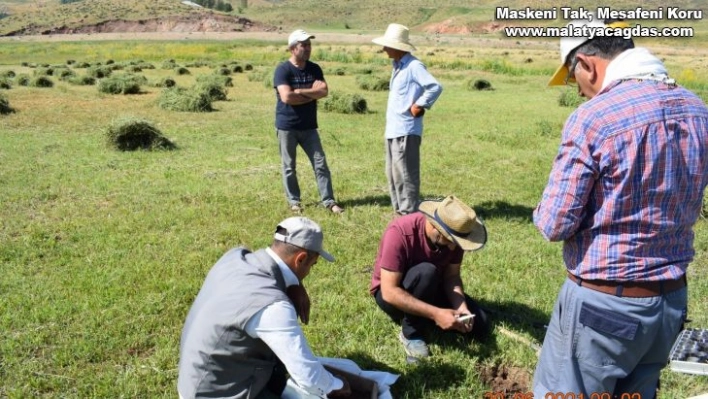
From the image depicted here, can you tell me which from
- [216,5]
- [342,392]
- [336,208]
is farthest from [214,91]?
[216,5]

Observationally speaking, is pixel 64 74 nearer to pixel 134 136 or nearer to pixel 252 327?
pixel 134 136

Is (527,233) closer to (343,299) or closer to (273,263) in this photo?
(343,299)

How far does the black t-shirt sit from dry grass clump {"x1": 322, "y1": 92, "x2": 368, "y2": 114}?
8.17 meters

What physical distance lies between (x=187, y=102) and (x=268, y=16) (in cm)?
12546

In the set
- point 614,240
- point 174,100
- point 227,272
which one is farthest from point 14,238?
point 174,100

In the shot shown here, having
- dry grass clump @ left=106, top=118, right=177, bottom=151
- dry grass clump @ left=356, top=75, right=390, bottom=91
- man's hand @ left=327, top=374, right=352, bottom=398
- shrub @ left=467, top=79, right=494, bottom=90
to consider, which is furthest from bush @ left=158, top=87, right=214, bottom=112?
man's hand @ left=327, top=374, right=352, bottom=398

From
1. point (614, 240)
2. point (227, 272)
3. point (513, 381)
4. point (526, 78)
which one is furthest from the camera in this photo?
point (526, 78)

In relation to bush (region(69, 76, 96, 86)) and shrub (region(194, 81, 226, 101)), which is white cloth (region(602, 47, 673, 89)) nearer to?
shrub (region(194, 81, 226, 101))

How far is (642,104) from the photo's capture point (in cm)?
201

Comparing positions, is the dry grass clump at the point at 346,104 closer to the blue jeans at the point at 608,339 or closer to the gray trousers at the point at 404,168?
the gray trousers at the point at 404,168

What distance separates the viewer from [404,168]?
642cm

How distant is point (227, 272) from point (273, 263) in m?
0.22

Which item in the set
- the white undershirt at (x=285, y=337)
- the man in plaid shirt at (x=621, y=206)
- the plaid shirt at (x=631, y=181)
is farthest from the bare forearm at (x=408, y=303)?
the plaid shirt at (x=631, y=181)

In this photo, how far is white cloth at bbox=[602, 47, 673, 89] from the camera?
2.08 metres
